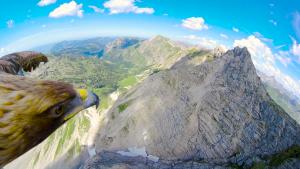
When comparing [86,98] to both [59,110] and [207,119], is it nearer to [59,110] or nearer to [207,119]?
[59,110]

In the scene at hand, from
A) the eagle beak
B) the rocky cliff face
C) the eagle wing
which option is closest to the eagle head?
the eagle beak

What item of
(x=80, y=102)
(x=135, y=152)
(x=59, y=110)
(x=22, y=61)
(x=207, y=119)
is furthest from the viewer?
(x=135, y=152)

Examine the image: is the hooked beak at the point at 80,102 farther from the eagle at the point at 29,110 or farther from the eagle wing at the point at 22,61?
the eagle wing at the point at 22,61

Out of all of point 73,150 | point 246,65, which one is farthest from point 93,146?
point 246,65

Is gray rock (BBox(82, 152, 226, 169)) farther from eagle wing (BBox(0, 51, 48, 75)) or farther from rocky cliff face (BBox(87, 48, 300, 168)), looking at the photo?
eagle wing (BBox(0, 51, 48, 75))

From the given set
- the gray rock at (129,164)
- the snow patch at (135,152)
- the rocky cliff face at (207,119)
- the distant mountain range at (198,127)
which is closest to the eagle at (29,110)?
the gray rock at (129,164)

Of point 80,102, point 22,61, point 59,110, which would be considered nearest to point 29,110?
point 59,110

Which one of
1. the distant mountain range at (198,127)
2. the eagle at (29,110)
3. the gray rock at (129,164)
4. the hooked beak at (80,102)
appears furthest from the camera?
the distant mountain range at (198,127)

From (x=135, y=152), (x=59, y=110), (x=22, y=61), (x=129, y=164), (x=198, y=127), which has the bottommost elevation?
(x=135, y=152)
